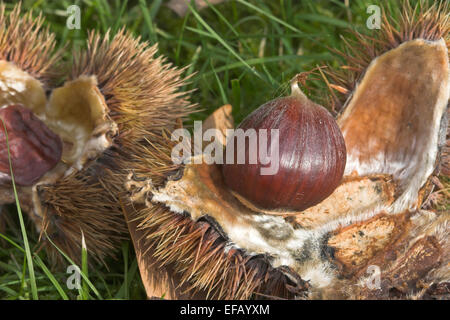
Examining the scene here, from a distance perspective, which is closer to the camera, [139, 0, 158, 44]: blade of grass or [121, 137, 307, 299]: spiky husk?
[121, 137, 307, 299]: spiky husk

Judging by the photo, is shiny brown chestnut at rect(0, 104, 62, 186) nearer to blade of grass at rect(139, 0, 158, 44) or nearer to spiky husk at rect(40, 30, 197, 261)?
spiky husk at rect(40, 30, 197, 261)

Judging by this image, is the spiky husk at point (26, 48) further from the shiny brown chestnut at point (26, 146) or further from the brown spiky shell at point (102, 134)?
the shiny brown chestnut at point (26, 146)

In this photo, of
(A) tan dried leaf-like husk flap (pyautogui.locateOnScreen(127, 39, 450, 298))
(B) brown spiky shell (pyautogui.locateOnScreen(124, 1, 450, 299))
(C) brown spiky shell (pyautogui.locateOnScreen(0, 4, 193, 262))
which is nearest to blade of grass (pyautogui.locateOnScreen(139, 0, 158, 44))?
(C) brown spiky shell (pyautogui.locateOnScreen(0, 4, 193, 262))

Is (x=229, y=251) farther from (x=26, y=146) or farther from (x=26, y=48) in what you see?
(x=26, y=48)

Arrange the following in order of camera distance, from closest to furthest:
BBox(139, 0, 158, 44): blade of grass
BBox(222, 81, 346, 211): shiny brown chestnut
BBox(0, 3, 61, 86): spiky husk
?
BBox(222, 81, 346, 211): shiny brown chestnut < BBox(0, 3, 61, 86): spiky husk < BBox(139, 0, 158, 44): blade of grass

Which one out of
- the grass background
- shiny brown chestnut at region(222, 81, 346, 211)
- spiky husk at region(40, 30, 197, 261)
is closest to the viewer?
shiny brown chestnut at region(222, 81, 346, 211)
